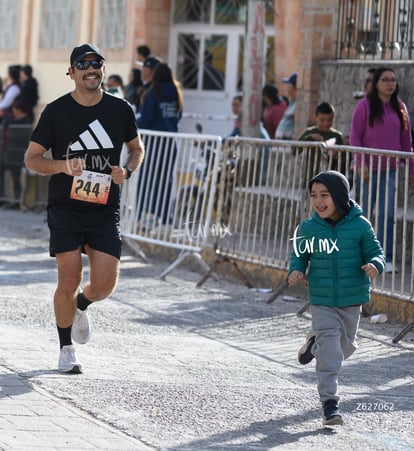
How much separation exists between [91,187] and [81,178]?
0.08m

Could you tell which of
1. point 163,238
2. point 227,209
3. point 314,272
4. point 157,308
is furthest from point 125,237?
point 314,272

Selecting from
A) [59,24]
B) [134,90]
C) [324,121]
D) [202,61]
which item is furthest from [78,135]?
[59,24]

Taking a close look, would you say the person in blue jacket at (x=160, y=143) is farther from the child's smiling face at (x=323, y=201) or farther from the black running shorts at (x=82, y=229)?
the child's smiling face at (x=323, y=201)

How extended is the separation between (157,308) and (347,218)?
165 inches

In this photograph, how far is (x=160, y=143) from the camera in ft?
46.0

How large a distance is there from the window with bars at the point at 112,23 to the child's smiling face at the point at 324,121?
34.3 feet

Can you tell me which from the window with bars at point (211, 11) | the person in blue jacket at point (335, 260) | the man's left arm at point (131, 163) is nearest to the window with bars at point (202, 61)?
the window with bars at point (211, 11)

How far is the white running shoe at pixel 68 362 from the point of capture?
7.81 meters

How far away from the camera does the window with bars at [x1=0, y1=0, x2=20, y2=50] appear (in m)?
28.3

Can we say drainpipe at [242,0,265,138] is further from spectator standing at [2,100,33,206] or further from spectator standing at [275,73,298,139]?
spectator standing at [2,100,33,206]

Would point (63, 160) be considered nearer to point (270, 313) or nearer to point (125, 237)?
point (270, 313)

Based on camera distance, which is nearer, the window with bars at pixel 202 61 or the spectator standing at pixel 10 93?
the window with bars at pixel 202 61

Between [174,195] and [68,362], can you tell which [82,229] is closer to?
[68,362]

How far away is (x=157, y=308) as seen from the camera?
11.0 metres
